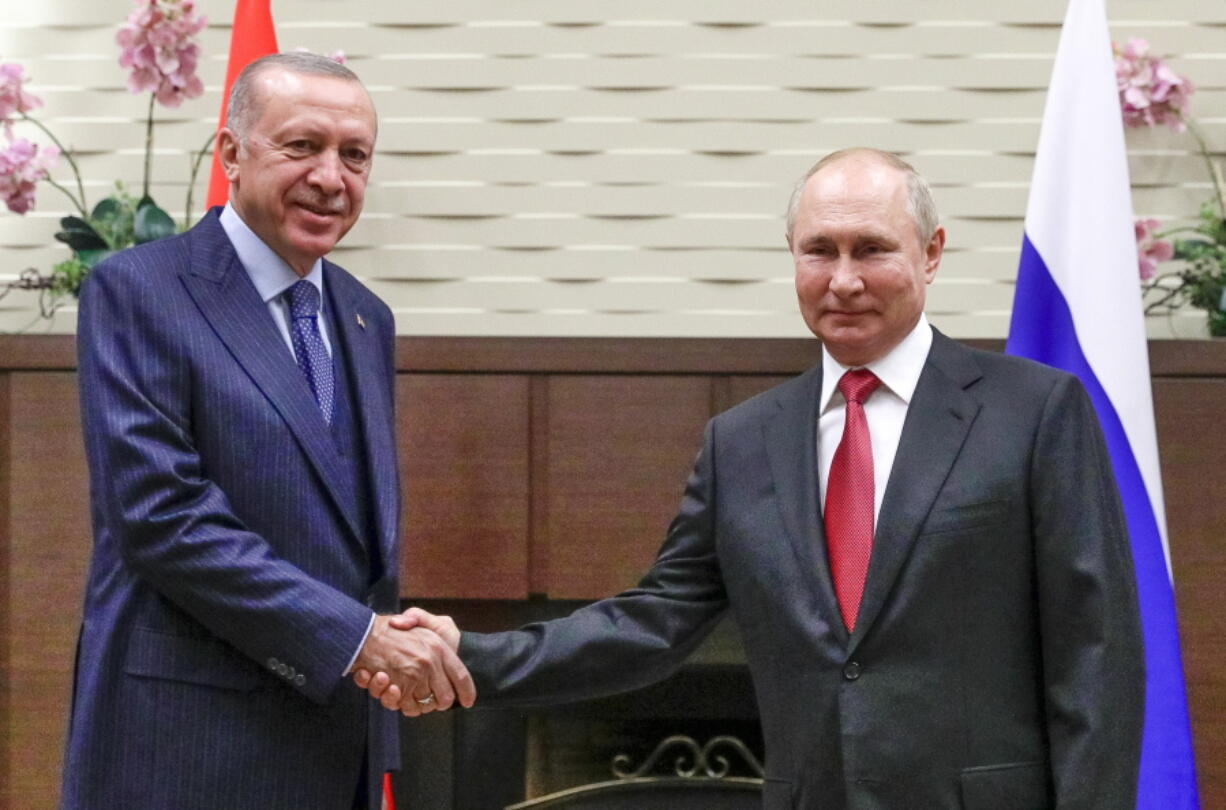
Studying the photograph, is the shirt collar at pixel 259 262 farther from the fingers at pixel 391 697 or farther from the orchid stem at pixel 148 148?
the orchid stem at pixel 148 148

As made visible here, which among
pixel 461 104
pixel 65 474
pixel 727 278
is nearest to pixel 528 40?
pixel 461 104

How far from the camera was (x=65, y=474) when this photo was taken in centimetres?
383

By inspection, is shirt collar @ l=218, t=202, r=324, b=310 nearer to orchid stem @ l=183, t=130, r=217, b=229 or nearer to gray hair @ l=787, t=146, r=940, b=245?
gray hair @ l=787, t=146, r=940, b=245

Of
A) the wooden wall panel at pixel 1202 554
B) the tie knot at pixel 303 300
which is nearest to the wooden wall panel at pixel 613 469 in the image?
the wooden wall panel at pixel 1202 554

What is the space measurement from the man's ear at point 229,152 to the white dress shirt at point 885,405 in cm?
99

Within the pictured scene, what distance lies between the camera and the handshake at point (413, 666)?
7.73ft

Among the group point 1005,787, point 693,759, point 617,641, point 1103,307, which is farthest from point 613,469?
point 1005,787

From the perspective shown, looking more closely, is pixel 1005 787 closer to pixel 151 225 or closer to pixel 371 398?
pixel 371 398

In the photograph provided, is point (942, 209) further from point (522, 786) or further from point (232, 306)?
point (232, 306)

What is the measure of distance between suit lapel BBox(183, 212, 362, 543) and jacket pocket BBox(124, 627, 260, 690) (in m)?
0.26

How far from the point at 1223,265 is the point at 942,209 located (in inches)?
28.6

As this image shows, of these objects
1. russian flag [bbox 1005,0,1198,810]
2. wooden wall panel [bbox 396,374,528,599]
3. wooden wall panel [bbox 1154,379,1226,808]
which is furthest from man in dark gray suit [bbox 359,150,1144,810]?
wooden wall panel [bbox 1154,379,1226,808]

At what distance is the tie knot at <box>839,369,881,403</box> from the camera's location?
2232mm

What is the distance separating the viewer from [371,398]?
96.4 inches
